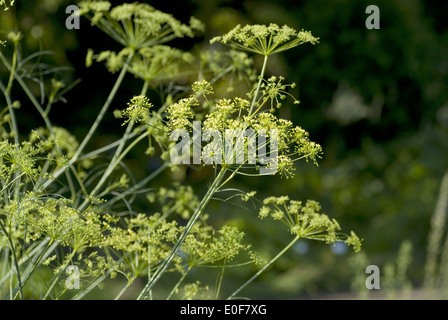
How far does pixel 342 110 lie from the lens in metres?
8.59

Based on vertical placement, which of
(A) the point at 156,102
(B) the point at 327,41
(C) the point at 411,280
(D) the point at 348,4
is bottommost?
(C) the point at 411,280

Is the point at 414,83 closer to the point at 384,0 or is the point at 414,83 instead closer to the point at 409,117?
the point at 409,117

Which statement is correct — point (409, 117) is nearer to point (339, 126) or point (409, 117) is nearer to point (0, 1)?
point (339, 126)

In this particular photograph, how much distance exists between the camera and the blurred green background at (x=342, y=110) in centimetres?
642

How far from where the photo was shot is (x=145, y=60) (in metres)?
2.23

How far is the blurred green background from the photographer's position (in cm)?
642

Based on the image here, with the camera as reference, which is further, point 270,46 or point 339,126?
point 339,126
